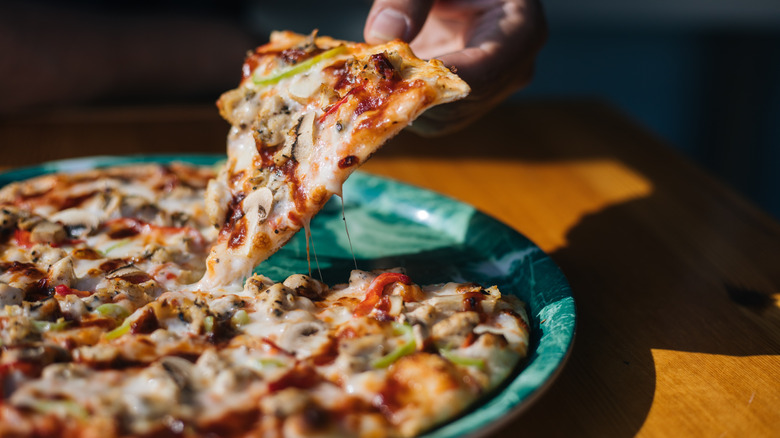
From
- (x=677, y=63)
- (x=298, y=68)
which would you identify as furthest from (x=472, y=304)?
(x=677, y=63)

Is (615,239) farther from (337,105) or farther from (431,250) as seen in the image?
(337,105)

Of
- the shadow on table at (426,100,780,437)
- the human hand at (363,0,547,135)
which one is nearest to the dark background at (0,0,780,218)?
the shadow on table at (426,100,780,437)

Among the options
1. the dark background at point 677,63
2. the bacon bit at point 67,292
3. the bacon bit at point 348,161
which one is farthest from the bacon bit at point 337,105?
the dark background at point 677,63

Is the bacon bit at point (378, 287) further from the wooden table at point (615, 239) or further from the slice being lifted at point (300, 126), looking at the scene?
the wooden table at point (615, 239)

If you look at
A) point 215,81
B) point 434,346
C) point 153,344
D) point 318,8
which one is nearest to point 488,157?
point 434,346

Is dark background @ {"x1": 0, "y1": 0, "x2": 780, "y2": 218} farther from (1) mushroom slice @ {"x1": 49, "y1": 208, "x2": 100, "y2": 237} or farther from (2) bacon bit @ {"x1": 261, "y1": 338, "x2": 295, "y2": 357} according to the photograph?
(2) bacon bit @ {"x1": 261, "y1": 338, "x2": 295, "y2": 357}

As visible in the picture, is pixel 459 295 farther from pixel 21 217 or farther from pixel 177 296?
pixel 21 217
